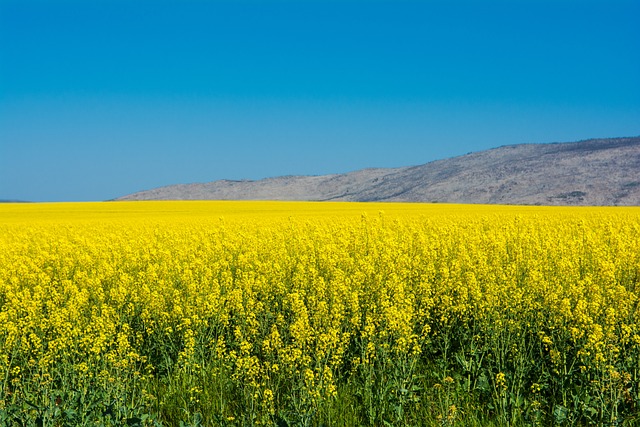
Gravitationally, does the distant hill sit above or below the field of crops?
above

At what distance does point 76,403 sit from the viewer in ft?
18.9

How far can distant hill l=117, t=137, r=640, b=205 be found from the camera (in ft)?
366

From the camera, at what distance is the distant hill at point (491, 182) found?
112 metres

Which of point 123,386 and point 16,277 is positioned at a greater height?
point 16,277

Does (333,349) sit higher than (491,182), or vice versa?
(491,182)

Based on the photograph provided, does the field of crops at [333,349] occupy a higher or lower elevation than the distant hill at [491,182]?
lower

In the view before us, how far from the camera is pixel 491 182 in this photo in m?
129

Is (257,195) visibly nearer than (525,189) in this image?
No

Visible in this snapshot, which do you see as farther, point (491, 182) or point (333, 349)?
point (491, 182)

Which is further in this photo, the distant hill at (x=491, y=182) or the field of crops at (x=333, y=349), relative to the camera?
the distant hill at (x=491, y=182)

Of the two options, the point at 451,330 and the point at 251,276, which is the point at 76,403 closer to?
the point at 251,276

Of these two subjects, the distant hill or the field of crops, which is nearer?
the field of crops

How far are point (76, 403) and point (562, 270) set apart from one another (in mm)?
7015

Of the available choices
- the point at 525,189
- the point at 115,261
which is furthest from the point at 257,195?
the point at 115,261
